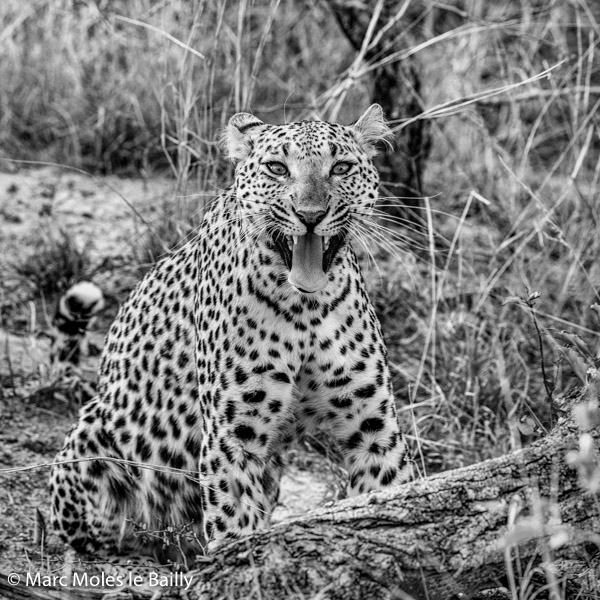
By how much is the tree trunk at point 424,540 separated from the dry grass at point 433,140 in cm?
60

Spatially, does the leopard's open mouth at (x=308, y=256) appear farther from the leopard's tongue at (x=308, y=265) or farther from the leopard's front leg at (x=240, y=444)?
the leopard's front leg at (x=240, y=444)

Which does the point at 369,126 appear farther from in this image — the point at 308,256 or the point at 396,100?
the point at 396,100

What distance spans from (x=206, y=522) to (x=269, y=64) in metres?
6.17

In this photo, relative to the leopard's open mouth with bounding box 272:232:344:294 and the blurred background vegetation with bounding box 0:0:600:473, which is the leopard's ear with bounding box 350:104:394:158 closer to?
the blurred background vegetation with bounding box 0:0:600:473

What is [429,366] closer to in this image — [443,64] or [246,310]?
[246,310]

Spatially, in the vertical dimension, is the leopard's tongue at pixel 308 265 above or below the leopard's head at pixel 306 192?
below

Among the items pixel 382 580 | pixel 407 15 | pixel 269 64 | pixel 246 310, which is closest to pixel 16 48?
pixel 269 64

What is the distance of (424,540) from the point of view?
3.46m

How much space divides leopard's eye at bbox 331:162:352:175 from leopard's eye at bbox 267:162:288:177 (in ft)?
0.65

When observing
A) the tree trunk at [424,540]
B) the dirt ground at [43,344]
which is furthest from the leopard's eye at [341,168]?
the dirt ground at [43,344]

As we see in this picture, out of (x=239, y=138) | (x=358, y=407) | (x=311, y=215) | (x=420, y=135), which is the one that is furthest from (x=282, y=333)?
(x=420, y=135)

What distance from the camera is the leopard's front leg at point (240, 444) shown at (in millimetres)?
4531

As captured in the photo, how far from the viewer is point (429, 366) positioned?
7.01 metres

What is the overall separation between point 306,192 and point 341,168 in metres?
0.27
